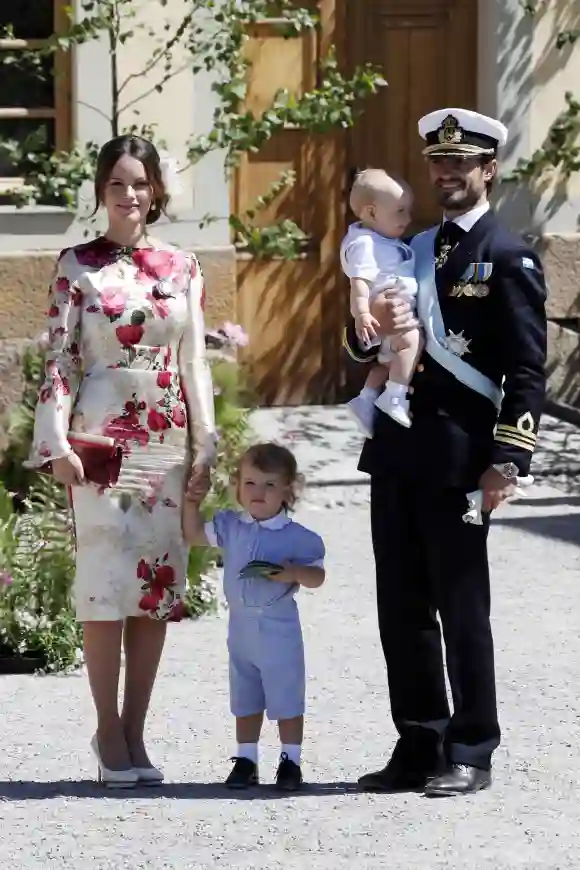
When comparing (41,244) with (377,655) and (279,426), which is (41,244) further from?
(377,655)

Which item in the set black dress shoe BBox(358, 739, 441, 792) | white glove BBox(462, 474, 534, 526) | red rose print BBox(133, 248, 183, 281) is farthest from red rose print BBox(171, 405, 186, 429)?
black dress shoe BBox(358, 739, 441, 792)

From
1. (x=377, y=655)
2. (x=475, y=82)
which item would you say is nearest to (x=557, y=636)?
(x=377, y=655)

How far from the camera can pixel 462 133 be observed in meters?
5.04

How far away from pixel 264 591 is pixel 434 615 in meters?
0.45

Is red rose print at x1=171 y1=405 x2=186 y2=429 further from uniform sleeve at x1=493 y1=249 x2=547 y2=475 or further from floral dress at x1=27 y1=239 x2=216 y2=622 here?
uniform sleeve at x1=493 y1=249 x2=547 y2=475

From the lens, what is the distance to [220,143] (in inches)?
378

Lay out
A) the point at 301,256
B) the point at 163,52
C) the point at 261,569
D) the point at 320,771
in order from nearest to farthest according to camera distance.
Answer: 1. the point at 261,569
2. the point at 320,771
3. the point at 163,52
4. the point at 301,256

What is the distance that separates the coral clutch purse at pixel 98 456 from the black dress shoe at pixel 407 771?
103 cm

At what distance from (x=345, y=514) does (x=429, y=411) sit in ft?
13.9

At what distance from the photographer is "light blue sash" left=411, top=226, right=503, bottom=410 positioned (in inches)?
200

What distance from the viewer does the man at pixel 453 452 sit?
5012mm

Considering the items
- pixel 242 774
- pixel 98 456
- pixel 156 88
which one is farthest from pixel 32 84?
pixel 242 774

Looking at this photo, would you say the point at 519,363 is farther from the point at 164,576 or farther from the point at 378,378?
the point at 164,576

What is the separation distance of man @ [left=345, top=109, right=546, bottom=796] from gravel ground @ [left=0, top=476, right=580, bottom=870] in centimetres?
21
